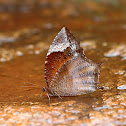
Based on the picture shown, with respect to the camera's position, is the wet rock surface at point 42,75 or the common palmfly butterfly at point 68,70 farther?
the common palmfly butterfly at point 68,70

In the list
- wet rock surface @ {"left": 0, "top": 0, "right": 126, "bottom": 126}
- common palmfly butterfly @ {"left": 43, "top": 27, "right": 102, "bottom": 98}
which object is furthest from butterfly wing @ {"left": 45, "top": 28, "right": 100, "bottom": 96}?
wet rock surface @ {"left": 0, "top": 0, "right": 126, "bottom": 126}

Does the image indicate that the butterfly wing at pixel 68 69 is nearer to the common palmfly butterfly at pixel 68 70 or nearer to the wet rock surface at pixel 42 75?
the common palmfly butterfly at pixel 68 70

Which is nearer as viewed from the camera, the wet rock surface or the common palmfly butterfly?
the wet rock surface

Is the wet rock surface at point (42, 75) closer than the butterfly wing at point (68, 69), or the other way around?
the wet rock surface at point (42, 75)

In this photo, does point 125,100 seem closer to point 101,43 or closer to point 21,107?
point 21,107

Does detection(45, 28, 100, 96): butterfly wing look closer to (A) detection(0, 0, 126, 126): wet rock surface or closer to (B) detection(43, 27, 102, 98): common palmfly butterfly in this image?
(B) detection(43, 27, 102, 98): common palmfly butterfly

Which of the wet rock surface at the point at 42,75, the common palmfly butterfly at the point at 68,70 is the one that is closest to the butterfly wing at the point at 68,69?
the common palmfly butterfly at the point at 68,70

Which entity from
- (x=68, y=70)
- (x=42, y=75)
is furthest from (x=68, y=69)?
(x=42, y=75)

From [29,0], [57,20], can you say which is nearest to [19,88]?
[57,20]
